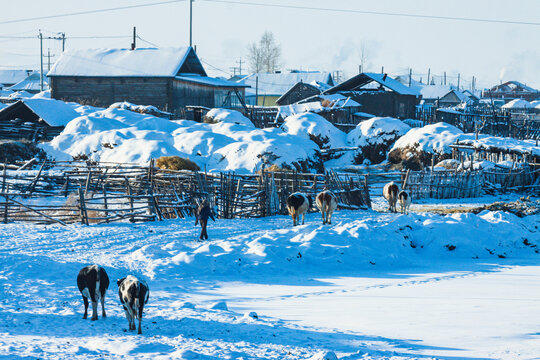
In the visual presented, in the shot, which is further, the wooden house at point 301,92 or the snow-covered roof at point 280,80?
the snow-covered roof at point 280,80

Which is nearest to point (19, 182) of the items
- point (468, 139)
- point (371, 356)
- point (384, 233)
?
point (384, 233)

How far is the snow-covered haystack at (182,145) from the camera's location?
26469mm

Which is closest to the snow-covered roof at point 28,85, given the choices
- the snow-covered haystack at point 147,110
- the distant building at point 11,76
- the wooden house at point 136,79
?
the distant building at point 11,76

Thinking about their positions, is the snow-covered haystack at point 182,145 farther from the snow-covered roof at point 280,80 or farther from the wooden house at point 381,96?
the snow-covered roof at point 280,80

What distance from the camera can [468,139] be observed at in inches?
1210

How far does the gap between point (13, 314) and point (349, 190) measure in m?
13.2

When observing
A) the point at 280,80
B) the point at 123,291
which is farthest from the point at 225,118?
the point at 280,80

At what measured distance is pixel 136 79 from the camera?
45.4 metres

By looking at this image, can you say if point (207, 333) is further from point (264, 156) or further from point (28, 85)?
point (28, 85)

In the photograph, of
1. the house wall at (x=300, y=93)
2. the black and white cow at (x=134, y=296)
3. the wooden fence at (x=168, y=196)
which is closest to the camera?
the black and white cow at (x=134, y=296)

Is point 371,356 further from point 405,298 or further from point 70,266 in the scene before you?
point 70,266

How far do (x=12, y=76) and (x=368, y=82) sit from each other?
62727 millimetres

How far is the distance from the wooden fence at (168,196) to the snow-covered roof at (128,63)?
2427 cm

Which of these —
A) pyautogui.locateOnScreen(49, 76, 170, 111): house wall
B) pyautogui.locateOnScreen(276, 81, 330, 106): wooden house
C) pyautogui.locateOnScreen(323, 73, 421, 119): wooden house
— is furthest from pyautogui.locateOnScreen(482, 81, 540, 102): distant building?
pyautogui.locateOnScreen(49, 76, 170, 111): house wall
